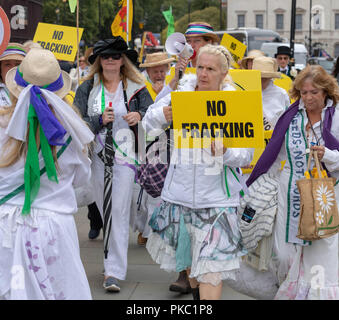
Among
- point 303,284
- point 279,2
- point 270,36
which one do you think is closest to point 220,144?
point 303,284

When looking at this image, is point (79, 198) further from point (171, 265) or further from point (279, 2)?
point (279, 2)

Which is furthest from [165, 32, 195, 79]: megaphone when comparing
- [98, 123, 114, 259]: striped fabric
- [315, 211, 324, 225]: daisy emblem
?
[315, 211, 324, 225]: daisy emblem

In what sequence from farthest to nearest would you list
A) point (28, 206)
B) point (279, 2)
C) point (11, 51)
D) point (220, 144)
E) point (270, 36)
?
point (279, 2) → point (270, 36) → point (11, 51) → point (220, 144) → point (28, 206)

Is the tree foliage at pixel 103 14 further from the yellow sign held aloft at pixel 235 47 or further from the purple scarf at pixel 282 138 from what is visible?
the purple scarf at pixel 282 138

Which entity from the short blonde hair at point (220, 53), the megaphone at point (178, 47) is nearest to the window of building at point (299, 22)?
the megaphone at point (178, 47)

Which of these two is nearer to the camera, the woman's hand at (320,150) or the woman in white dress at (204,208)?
the woman in white dress at (204,208)

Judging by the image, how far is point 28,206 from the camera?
3.71m

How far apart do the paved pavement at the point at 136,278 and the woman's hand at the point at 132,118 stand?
137 centimetres

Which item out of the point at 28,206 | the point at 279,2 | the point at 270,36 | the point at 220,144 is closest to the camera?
the point at 28,206

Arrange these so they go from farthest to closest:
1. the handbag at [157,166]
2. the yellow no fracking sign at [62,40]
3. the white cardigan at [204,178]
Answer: the yellow no fracking sign at [62,40], the handbag at [157,166], the white cardigan at [204,178]

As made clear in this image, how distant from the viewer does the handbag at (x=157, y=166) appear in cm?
550

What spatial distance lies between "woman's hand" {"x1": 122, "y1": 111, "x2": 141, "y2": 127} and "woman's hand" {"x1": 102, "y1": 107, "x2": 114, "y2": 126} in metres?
0.10

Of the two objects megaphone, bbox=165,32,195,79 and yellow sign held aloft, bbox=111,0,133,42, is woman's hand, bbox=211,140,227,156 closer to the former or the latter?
megaphone, bbox=165,32,195,79

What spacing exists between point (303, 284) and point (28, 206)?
190 centimetres
